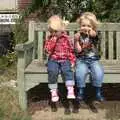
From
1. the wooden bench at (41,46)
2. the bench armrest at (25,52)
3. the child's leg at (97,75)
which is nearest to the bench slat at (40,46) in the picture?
the wooden bench at (41,46)

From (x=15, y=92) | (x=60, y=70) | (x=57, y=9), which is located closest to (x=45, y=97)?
(x=15, y=92)

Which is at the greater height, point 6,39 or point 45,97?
point 6,39

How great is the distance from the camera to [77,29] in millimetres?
7367

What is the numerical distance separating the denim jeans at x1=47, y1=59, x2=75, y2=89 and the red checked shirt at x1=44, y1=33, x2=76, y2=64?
0.09 metres

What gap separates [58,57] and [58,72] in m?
0.21

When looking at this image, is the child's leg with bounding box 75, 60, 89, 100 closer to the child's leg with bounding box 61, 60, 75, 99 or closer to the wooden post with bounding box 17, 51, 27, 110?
the child's leg with bounding box 61, 60, 75, 99

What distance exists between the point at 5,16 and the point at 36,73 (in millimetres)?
3390

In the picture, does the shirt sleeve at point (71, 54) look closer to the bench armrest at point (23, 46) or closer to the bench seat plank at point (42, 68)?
the bench seat plank at point (42, 68)

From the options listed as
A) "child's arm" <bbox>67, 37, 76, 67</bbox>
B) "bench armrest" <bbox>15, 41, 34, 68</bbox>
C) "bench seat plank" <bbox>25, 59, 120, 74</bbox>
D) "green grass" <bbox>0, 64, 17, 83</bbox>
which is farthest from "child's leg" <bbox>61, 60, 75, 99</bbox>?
"green grass" <bbox>0, 64, 17, 83</bbox>

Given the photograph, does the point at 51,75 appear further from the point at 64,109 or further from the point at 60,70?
the point at 64,109

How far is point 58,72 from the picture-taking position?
6.50 metres

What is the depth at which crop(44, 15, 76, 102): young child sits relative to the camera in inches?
254

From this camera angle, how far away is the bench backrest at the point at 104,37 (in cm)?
730

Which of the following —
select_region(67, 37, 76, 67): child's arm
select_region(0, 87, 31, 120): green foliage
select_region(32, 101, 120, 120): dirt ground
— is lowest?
select_region(32, 101, 120, 120): dirt ground
